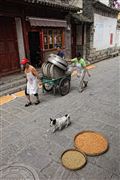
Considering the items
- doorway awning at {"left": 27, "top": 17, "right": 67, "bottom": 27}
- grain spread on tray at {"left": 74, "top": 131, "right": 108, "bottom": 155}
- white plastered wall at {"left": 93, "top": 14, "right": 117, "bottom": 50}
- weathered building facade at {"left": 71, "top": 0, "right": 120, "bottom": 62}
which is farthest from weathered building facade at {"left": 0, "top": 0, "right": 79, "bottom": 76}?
grain spread on tray at {"left": 74, "top": 131, "right": 108, "bottom": 155}

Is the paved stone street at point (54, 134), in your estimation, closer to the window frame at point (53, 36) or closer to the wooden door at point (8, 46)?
the wooden door at point (8, 46)

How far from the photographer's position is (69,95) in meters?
7.01

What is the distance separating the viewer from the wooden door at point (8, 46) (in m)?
8.11

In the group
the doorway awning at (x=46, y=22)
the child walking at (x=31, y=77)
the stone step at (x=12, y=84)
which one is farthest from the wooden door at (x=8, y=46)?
the child walking at (x=31, y=77)

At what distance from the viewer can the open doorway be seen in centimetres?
1066

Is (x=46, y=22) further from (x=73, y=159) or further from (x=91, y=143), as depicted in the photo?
(x=73, y=159)

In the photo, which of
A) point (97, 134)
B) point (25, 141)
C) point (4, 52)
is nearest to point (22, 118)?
point (25, 141)

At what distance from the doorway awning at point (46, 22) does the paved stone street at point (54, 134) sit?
408 centimetres

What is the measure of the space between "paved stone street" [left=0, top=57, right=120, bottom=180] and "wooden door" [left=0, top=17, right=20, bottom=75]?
2.66 meters

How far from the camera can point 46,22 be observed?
9391mm

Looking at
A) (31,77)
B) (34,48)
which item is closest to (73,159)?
(31,77)

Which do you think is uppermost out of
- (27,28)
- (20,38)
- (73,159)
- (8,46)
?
(27,28)

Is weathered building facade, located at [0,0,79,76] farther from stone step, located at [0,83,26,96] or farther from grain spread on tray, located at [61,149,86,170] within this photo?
grain spread on tray, located at [61,149,86,170]

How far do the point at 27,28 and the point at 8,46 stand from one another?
59.6 inches
